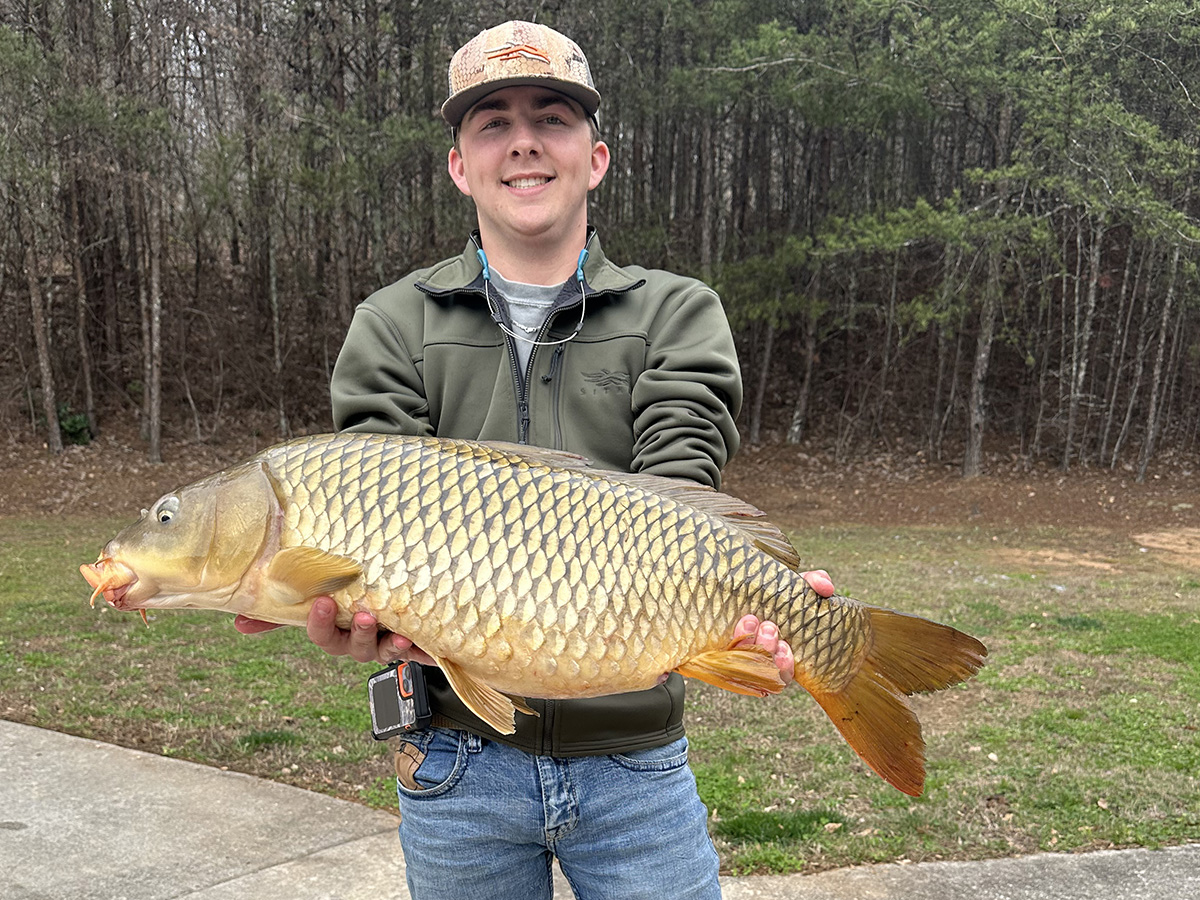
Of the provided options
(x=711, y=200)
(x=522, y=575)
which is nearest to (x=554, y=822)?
(x=522, y=575)

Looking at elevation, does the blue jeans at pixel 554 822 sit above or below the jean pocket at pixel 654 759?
below

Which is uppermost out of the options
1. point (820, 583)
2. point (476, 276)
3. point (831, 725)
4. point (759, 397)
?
point (476, 276)

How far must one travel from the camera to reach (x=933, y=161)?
2216 centimetres

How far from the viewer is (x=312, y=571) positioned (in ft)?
5.76

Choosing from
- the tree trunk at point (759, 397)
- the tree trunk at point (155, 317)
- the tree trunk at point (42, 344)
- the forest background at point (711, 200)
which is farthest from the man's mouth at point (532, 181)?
the tree trunk at point (759, 397)

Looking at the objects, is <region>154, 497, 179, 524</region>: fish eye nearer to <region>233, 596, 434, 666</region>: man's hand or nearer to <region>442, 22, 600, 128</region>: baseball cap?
<region>233, 596, 434, 666</region>: man's hand

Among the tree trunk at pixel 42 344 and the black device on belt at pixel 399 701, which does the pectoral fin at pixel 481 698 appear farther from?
the tree trunk at pixel 42 344

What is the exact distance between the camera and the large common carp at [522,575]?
1758 millimetres

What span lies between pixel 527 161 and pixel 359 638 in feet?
2.98

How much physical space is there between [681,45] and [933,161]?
5954mm

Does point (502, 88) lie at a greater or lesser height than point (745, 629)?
greater

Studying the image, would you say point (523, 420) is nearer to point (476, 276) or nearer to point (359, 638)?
point (476, 276)

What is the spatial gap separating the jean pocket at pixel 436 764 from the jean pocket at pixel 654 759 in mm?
276

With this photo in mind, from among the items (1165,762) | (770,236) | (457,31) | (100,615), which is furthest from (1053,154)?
(100,615)
